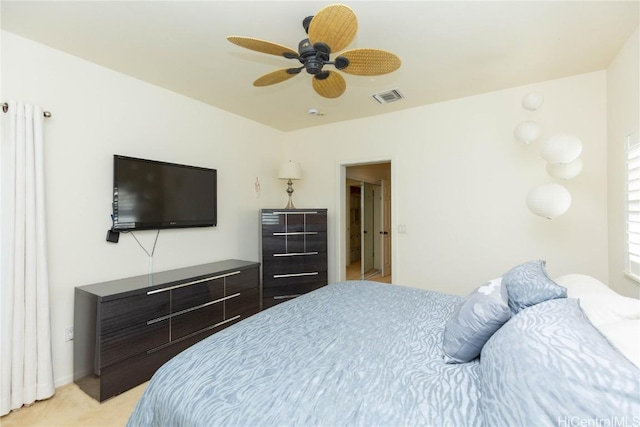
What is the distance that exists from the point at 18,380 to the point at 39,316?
42cm

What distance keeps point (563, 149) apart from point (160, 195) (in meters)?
3.44

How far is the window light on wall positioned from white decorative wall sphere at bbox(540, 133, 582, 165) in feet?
1.11

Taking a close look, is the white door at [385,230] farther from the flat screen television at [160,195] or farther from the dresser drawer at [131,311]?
the dresser drawer at [131,311]

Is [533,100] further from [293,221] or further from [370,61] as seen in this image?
[293,221]

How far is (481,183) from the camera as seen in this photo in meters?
3.15

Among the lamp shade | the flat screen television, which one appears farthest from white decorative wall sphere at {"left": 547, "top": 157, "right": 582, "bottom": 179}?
the flat screen television

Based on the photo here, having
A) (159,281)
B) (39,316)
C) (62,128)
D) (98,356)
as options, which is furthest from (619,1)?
(39,316)

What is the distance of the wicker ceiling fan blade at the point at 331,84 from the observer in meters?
2.07

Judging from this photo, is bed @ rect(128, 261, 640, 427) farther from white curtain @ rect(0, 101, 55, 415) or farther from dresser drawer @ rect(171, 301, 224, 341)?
white curtain @ rect(0, 101, 55, 415)

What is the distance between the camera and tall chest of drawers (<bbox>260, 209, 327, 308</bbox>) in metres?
3.65

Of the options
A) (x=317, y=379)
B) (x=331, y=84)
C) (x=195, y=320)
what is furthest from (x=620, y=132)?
(x=195, y=320)

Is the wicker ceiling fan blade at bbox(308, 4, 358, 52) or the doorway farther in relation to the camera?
the doorway

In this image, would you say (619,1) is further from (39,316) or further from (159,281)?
(39,316)

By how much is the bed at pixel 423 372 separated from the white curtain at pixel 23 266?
155cm
